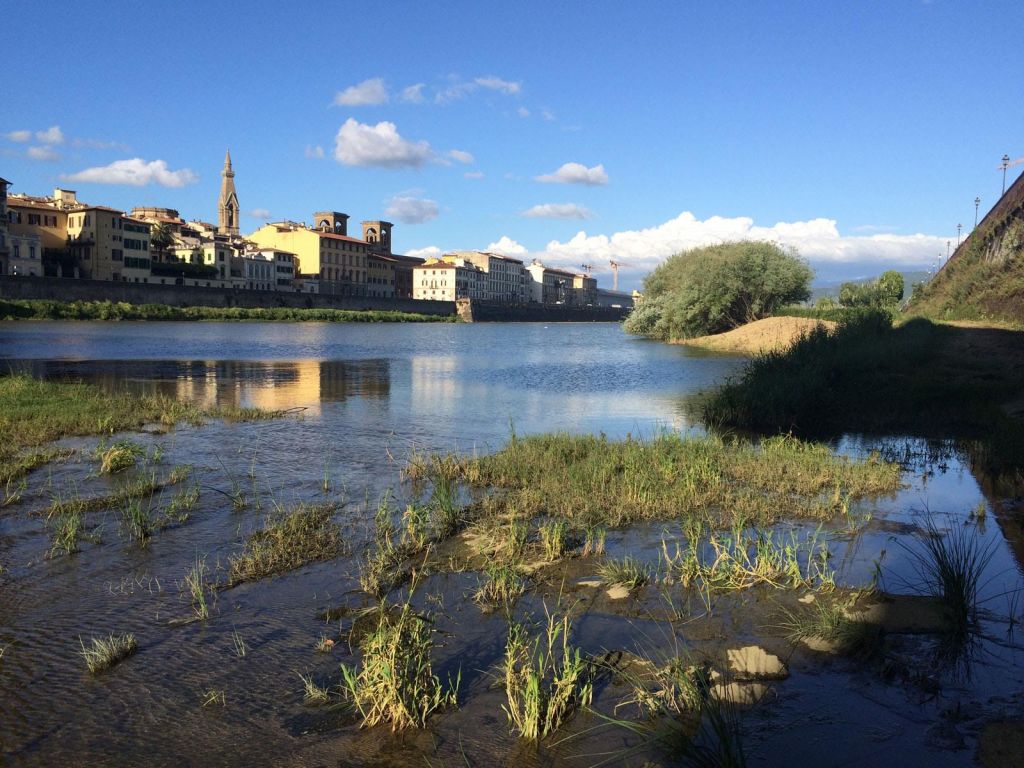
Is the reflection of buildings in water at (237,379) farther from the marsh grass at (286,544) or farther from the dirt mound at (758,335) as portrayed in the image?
the dirt mound at (758,335)

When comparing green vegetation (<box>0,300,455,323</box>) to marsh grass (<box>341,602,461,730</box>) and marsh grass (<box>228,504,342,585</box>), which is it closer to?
marsh grass (<box>228,504,342,585</box>)

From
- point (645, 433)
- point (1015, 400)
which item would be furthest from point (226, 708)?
point (1015, 400)

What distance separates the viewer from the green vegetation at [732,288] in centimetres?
6128

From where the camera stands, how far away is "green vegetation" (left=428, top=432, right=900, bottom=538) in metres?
9.95

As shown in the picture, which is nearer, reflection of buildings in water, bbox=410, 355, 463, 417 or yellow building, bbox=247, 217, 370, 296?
reflection of buildings in water, bbox=410, 355, 463, 417

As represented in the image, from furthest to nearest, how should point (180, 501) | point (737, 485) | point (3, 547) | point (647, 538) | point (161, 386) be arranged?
point (161, 386), point (737, 485), point (180, 501), point (647, 538), point (3, 547)

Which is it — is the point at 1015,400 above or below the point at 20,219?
below

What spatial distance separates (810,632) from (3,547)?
7.97 meters

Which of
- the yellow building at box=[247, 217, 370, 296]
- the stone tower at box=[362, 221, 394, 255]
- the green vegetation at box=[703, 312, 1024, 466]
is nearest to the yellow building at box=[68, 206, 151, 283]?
the yellow building at box=[247, 217, 370, 296]

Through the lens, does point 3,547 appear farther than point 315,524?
No

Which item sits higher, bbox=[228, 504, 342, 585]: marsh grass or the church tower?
the church tower

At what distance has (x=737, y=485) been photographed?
37.1 ft

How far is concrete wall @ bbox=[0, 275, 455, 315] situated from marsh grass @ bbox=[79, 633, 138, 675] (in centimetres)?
7702

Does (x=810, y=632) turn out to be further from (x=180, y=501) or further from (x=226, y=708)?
(x=180, y=501)
